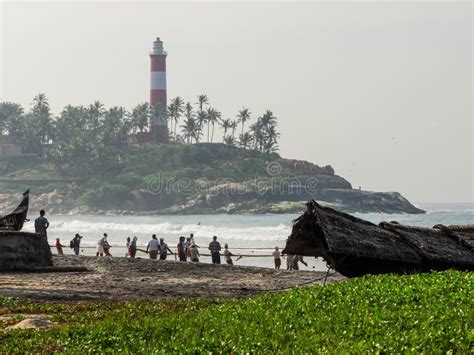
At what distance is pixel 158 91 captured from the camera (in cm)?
16225

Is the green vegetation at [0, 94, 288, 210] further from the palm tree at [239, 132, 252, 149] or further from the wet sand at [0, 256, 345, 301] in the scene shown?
the wet sand at [0, 256, 345, 301]

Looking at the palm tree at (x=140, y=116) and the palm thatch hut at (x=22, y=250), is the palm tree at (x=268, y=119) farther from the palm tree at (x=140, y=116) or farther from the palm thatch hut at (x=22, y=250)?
the palm thatch hut at (x=22, y=250)

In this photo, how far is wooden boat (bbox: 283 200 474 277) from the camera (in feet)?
78.4

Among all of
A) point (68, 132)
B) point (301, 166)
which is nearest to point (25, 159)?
point (68, 132)

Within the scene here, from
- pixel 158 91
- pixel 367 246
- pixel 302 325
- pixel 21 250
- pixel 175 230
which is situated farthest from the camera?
pixel 158 91

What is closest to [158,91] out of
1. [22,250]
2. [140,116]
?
[140,116]

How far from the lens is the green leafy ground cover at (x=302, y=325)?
12812 millimetres

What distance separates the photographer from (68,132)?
171750mm

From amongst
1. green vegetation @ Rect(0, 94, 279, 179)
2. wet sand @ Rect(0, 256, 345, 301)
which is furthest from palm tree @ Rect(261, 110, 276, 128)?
wet sand @ Rect(0, 256, 345, 301)

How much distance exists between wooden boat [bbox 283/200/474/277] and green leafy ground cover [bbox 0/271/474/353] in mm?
3967

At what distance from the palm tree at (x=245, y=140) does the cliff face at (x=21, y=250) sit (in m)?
143

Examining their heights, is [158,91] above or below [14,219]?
above

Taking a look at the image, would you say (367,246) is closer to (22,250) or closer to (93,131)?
(22,250)

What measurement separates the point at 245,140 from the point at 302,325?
524ft
